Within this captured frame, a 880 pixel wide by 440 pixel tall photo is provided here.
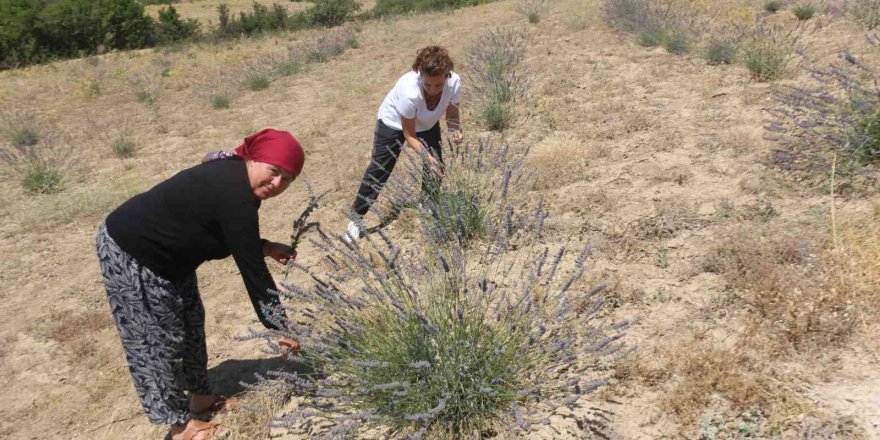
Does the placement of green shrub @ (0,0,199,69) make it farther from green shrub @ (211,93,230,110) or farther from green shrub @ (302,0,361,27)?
green shrub @ (211,93,230,110)

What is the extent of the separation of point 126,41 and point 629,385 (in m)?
22.7

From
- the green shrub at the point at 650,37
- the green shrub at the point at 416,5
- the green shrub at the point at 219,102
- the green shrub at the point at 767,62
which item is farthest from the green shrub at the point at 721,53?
the green shrub at the point at 416,5

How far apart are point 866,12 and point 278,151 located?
317 inches

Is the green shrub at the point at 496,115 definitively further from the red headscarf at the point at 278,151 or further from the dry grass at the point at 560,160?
the red headscarf at the point at 278,151

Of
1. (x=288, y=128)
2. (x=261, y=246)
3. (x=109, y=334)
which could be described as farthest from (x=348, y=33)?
(x=261, y=246)

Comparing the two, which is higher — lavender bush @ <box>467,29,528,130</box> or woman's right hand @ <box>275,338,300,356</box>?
lavender bush @ <box>467,29,528,130</box>

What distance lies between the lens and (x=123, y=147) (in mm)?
7234

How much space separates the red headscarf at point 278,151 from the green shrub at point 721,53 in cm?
585

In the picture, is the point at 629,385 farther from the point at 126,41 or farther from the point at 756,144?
the point at 126,41

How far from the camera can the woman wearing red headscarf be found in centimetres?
204

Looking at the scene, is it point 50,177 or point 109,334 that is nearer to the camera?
point 109,334

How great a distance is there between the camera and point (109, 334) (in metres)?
3.61

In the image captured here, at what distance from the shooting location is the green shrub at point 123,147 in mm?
7242

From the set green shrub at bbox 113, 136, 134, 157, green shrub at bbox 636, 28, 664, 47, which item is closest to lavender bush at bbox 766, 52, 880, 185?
green shrub at bbox 636, 28, 664, 47
